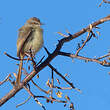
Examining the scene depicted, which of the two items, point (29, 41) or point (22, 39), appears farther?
point (22, 39)

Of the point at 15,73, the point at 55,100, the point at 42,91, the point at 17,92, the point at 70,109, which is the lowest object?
the point at 70,109

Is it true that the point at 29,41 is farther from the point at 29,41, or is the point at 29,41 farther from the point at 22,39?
the point at 22,39

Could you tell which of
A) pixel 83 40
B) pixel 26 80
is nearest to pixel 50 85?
pixel 26 80

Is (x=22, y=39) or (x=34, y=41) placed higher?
(x=22, y=39)

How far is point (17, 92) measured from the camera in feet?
10.1

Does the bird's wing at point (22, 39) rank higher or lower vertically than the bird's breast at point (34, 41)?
higher

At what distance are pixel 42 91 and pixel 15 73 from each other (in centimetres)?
46

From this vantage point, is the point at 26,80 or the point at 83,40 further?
the point at 26,80

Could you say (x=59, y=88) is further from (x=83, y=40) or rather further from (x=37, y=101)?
(x=83, y=40)

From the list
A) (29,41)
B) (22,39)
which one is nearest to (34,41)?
(29,41)

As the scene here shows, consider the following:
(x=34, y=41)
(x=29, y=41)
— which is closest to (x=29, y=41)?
(x=29, y=41)

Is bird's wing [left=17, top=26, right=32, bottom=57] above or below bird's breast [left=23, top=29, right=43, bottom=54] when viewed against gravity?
above

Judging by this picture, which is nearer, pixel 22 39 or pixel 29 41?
pixel 29 41

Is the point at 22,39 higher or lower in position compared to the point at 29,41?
higher
